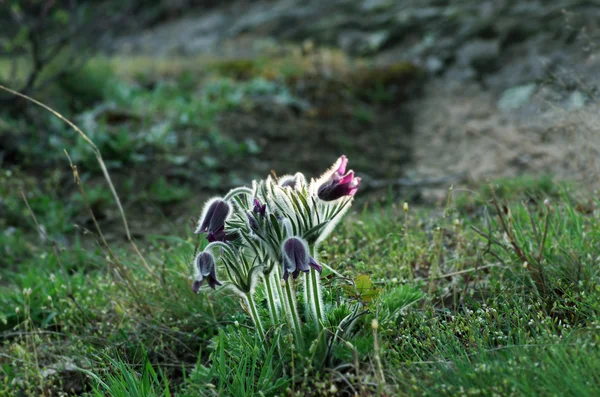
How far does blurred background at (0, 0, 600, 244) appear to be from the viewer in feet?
14.0

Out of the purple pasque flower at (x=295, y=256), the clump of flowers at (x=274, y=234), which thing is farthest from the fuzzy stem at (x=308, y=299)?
the purple pasque flower at (x=295, y=256)

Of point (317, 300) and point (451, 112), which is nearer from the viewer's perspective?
point (317, 300)

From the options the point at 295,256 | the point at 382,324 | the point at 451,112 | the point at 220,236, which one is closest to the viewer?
the point at 295,256

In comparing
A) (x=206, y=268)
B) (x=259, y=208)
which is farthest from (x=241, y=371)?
(x=259, y=208)

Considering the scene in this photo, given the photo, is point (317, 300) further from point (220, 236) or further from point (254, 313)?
point (220, 236)

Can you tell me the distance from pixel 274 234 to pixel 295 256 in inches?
5.0

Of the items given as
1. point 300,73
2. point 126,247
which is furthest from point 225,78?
point 126,247

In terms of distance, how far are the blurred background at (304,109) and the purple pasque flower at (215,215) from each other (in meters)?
1.76

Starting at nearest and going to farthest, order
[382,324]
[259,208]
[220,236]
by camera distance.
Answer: [259,208] → [220,236] → [382,324]

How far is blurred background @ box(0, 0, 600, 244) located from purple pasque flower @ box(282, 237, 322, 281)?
173 cm

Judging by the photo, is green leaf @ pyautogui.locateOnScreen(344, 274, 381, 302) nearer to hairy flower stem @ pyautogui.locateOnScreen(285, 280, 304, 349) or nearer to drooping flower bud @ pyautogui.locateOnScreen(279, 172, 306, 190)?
hairy flower stem @ pyautogui.locateOnScreen(285, 280, 304, 349)

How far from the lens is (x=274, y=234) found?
1.87 meters

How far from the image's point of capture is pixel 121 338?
102 inches

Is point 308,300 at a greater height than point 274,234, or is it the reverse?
point 274,234
